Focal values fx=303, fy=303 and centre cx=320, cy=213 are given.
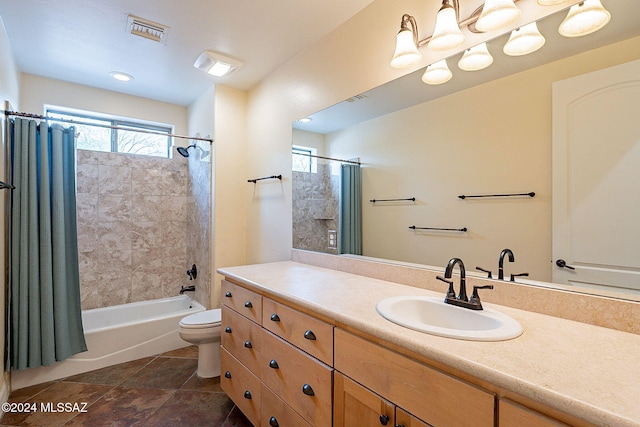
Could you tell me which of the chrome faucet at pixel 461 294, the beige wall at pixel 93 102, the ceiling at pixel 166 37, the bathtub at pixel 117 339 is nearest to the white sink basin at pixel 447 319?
the chrome faucet at pixel 461 294

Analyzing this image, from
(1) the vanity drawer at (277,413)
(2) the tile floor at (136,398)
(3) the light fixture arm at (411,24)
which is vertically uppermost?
(3) the light fixture arm at (411,24)

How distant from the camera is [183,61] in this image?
8.18 ft

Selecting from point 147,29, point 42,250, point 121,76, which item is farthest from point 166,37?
point 42,250

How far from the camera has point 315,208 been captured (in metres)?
2.35

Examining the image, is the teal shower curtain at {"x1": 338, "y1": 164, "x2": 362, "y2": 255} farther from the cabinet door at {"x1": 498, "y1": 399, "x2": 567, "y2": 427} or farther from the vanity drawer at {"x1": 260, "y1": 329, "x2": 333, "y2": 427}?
the cabinet door at {"x1": 498, "y1": 399, "x2": 567, "y2": 427}

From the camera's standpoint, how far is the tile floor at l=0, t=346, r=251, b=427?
1.90 meters

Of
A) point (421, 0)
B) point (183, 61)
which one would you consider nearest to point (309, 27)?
point (421, 0)

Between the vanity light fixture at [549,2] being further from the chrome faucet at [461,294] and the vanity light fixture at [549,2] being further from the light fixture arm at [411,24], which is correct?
the chrome faucet at [461,294]

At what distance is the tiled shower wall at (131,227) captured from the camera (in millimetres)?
3068

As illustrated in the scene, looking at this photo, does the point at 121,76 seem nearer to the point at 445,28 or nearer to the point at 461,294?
the point at 445,28

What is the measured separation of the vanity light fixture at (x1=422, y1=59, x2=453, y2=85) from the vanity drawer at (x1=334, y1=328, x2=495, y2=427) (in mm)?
1287

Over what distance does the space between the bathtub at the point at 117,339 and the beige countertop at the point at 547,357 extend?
2149 mm

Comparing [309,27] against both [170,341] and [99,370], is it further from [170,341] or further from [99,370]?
[99,370]

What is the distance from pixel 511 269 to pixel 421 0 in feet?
4.56
